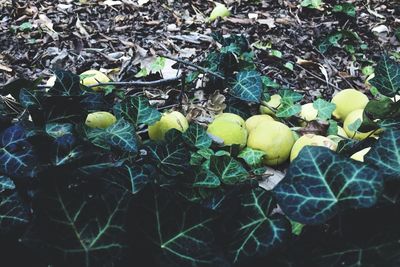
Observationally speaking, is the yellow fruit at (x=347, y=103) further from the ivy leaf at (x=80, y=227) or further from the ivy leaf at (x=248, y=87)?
the ivy leaf at (x=80, y=227)

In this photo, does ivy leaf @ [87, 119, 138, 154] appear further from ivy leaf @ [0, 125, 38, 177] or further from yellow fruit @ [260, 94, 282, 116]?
yellow fruit @ [260, 94, 282, 116]

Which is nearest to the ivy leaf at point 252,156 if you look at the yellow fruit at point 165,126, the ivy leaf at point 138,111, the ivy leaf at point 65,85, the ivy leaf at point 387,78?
the yellow fruit at point 165,126

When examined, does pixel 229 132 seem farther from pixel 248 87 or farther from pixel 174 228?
pixel 174 228

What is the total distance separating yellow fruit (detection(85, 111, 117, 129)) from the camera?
5.11ft

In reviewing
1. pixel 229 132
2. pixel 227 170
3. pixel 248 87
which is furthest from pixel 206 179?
pixel 248 87

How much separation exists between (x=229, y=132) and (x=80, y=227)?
3.09 feet

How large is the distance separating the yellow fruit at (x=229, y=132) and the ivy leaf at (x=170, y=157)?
357 mm

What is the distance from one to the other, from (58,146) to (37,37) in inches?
81.5

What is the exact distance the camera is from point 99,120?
1579mm

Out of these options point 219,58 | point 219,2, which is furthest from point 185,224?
point 219,2

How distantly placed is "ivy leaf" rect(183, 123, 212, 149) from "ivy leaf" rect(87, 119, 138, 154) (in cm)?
28

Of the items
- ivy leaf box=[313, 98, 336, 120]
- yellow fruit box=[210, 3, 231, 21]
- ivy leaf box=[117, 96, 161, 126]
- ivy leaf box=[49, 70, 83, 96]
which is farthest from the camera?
yellow fruit box=[210, 3, 231, 21]

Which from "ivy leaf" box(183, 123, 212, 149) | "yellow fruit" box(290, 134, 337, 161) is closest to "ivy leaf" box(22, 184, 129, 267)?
"ivy leaf" box(183, 123, 212, 149)

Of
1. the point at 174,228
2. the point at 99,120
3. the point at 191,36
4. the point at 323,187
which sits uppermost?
the point at 323,187
